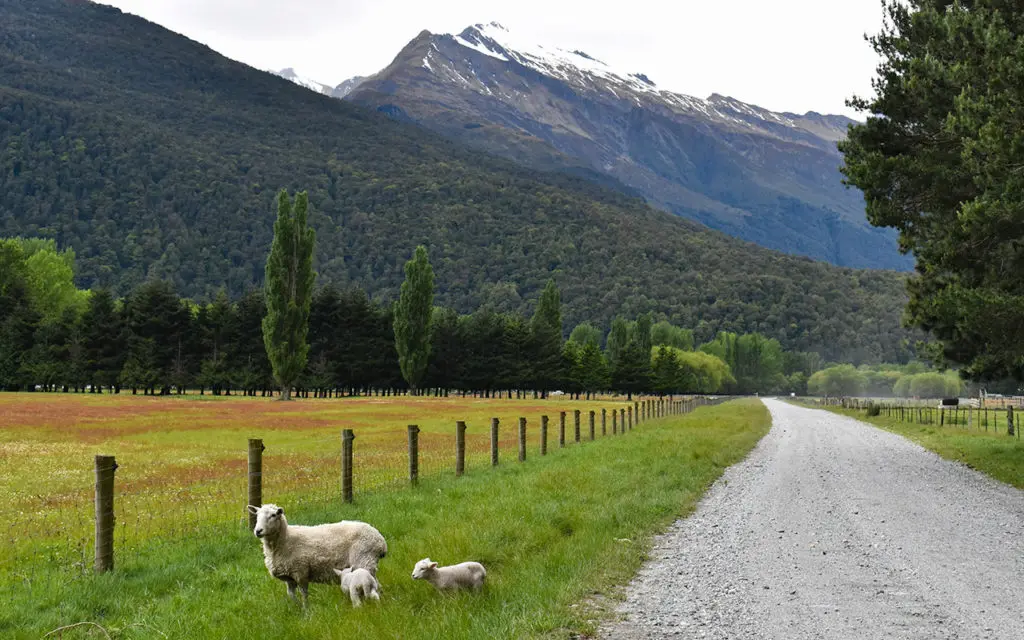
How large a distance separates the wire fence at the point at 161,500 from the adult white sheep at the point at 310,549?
2.64 meters

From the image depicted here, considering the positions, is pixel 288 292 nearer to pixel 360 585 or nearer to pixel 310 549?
pixel 310 549

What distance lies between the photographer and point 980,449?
2922cm

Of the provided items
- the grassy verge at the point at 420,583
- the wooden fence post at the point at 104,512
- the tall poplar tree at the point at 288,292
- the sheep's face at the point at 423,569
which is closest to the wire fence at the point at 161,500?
the wooden fence post at the point at 104,512

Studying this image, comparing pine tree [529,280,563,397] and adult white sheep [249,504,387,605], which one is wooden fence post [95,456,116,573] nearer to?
adult white sheep [249,504,387,605]

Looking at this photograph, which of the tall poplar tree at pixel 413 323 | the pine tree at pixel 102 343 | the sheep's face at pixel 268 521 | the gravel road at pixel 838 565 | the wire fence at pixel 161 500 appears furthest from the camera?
the tall poplar tree at pixel 413 323

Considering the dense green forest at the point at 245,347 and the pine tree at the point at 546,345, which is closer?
the dense green forest at the point at 245,347

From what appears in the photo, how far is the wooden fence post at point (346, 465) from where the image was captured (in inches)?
578

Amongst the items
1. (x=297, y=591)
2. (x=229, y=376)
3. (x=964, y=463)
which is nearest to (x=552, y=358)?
(x=229, y=376)

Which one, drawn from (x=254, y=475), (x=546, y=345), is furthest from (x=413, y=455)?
(x=546, y=345)

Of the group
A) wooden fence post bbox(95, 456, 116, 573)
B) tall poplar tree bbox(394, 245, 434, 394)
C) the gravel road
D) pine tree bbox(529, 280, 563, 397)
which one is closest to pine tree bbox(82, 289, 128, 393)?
tall poplar tree bbox(394, 245, 434, 394)

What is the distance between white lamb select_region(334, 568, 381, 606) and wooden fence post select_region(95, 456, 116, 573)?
3696 millimetres

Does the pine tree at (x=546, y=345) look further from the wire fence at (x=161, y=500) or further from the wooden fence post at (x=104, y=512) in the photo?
the wooden fence post at (x=104, y=512)

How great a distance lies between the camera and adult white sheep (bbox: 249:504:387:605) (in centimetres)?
851

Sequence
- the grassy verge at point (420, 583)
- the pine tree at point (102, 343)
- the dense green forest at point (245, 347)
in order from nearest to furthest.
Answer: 1. the grassy verge at point (420, 583)
2. the dense green forest at point (245, 347)
3. the pine tree at point (102, 343)
